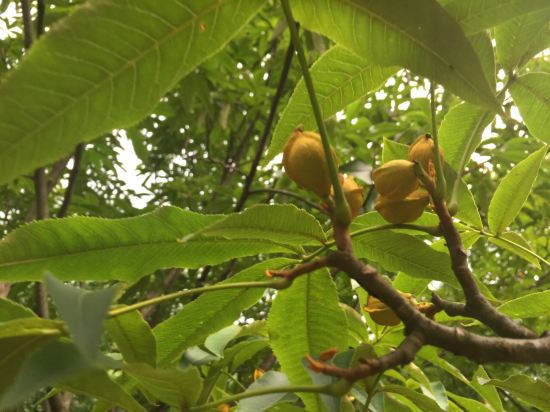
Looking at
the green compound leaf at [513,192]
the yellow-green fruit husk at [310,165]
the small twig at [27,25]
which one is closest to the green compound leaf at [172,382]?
the yellow-green fruit husk at [310,165]

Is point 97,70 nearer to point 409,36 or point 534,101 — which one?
point 409,36

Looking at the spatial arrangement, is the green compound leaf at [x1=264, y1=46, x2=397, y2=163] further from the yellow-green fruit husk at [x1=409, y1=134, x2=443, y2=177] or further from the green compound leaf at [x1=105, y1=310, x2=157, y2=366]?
the green compound leaf at [x1=105, y1=310, x2=157, y2=366]

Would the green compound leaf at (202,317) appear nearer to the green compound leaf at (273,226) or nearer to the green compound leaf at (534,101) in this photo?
the green compound leaf at (273,226)

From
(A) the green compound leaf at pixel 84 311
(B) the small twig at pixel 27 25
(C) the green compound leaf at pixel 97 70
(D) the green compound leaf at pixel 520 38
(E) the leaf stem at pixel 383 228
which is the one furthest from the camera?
(B) the small twig at pixel 27 25

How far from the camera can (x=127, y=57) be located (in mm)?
544

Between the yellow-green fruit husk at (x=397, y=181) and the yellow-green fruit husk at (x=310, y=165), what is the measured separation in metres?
0.07

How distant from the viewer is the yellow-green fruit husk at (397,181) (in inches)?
28.3

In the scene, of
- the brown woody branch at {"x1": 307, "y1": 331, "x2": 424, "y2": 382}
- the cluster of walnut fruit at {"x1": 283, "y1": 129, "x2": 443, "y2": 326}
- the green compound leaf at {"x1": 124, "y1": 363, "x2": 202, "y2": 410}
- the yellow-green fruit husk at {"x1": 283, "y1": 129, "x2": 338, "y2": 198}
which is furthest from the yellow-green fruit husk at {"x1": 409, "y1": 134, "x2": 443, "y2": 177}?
the green compound leaf at {"x1": 124, "y1": 363, "x2": 202, "y2": 410}

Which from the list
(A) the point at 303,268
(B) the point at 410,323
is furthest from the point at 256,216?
(B) the point at 410,323

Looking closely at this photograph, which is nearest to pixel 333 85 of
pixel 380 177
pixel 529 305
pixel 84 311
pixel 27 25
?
pixel 380 177

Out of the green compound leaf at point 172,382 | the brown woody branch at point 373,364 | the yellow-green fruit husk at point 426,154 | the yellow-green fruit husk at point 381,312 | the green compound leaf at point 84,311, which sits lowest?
the green compound leaf at point 172,382

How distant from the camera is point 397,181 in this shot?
719mm

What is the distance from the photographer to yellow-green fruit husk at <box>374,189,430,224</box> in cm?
72

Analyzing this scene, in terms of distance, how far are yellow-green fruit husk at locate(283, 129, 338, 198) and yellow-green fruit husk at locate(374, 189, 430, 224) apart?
75 millimetres
